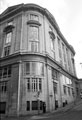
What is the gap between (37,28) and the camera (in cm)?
2783

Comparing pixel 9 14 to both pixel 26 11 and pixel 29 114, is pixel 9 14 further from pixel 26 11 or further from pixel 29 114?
pixel 29 114

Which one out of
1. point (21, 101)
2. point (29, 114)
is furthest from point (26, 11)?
point (29, 114)

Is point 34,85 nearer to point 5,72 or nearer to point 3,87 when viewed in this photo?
point 3,87

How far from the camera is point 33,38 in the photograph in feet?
85.8

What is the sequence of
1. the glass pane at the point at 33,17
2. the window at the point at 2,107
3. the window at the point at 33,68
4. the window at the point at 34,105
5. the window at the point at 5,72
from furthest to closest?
the glass pane at the point at 33,17, the window at the point at 5,72, the window at the point at 33,68, the window at the point at 2,107, the window at the point at 34,105

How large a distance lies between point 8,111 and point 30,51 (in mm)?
12132

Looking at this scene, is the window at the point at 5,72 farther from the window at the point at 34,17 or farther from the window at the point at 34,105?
the window at the point at 34,17

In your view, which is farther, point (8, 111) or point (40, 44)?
point (40, 44)

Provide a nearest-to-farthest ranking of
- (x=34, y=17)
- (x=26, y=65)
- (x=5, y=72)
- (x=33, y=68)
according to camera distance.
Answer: (x=33, y=68)
(x=26, y=65)
(x=5, y=72)
(x=34, y=17)

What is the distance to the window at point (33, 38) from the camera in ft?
82.5

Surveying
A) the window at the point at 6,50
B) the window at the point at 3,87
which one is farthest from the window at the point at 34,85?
the window at the point at 6,50

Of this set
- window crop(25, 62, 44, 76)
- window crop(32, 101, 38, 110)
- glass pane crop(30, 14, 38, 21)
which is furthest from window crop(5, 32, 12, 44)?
window crop(32, 101, 38, 110)

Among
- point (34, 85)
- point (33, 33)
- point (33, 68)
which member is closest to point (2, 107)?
point (34, 85)

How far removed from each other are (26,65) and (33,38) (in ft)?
23.5
